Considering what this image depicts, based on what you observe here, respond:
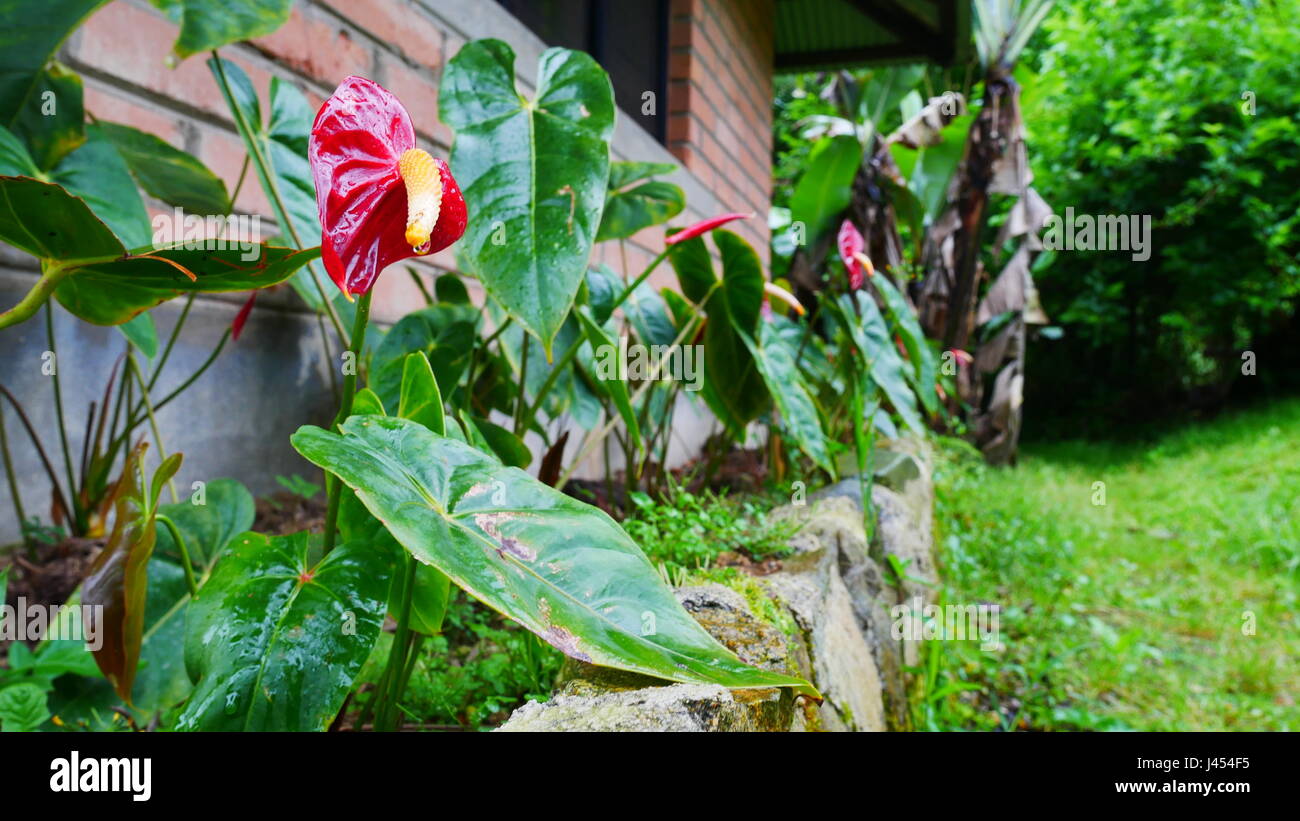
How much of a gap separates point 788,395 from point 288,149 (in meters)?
0.94

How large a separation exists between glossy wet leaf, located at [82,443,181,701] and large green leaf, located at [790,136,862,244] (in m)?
3.64

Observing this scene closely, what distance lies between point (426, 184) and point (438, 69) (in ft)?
5.18

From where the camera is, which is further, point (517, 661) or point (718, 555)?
point (718, 555)

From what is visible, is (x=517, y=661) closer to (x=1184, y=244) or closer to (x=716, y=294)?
(x=716, y=294)

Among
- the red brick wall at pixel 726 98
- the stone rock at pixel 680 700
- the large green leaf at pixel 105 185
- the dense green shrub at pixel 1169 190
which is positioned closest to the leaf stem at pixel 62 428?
the large green leaf at pixel 105 185

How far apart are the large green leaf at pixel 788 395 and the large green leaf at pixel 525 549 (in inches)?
31.7

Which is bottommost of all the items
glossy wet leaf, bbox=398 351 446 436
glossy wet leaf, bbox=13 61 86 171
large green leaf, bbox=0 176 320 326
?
glossy wet leaf, bbox=398 351 446 436

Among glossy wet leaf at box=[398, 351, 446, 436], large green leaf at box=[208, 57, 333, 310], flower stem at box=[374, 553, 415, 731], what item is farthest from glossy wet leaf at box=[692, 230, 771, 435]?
flower stem at box=[374, 553, 415, 731]

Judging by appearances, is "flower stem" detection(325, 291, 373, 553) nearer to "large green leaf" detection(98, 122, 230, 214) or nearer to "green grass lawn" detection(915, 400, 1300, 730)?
"large green leaf" detection(98, 122, 230, 214)

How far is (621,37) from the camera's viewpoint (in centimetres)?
297

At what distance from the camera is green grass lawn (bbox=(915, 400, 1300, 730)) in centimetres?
212

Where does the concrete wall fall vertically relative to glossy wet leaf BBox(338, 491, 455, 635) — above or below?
above
